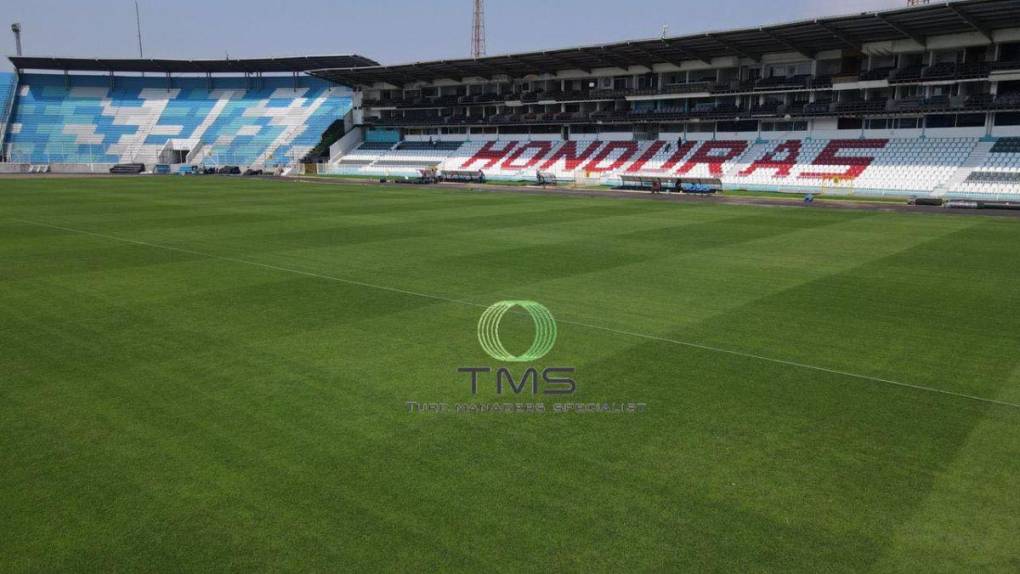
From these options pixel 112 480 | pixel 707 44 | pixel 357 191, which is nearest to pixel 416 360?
pixel 112 480

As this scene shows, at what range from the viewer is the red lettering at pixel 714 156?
55.9m

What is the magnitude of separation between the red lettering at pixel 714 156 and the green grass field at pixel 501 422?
128ft

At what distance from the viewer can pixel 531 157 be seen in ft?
222

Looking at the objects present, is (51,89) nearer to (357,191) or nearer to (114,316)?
(357,191)

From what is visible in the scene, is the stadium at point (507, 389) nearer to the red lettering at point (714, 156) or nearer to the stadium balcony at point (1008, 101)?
the stadium balcony at point (1008, 101)

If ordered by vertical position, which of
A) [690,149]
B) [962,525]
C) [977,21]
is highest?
[977,21]

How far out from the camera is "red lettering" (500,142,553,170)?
218ft

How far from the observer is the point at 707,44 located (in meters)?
54.7

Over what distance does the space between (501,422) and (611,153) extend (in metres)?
58.1

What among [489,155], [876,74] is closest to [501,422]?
[876,74]

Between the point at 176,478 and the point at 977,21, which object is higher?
the point at 977,21

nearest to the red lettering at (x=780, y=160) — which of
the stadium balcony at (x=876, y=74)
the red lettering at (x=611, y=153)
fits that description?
the stadium balcony at (x=876, y=74)

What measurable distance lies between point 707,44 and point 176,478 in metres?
56.1

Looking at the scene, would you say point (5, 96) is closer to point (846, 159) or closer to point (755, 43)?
point (755, 43)
